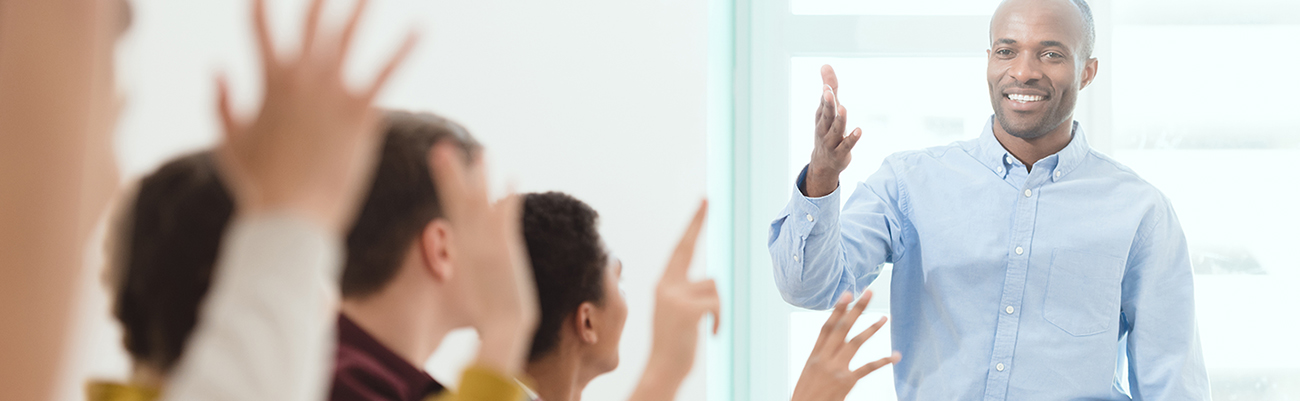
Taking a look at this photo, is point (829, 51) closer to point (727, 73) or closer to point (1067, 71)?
point (727, 73)

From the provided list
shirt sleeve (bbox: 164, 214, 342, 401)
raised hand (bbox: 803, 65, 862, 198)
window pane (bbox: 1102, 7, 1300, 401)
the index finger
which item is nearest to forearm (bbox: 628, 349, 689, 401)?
the index finger

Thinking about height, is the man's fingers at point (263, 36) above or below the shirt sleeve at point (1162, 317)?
above

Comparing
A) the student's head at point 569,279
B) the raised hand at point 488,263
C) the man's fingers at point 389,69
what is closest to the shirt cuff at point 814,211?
the student's head at point 569,279

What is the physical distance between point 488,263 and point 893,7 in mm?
2396

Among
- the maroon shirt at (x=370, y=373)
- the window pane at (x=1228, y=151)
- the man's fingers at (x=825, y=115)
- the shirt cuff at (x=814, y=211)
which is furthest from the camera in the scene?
the window pane at (x=1228, y=151)

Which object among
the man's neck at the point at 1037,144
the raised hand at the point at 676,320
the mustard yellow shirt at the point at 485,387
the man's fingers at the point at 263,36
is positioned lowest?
the raised hand at the point at 676,320

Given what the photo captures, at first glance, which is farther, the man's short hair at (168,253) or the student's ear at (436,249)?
the student's ear at (436,249)

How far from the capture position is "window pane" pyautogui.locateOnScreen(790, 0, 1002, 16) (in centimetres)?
281

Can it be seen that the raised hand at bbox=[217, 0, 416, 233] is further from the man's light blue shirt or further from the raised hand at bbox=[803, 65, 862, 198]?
the man's light blue shirt

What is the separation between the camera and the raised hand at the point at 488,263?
0.68 m

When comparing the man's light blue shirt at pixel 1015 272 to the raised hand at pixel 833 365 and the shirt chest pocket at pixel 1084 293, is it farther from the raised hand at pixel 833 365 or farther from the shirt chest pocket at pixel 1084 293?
the raised hand at pixel 833 365

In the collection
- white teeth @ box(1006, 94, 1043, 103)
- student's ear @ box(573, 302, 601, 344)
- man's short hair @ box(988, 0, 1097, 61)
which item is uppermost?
man's short hair @ box(988, 0, 1097, 61)

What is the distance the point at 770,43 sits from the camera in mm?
2801

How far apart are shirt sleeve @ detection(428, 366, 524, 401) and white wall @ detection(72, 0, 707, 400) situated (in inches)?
58.6
